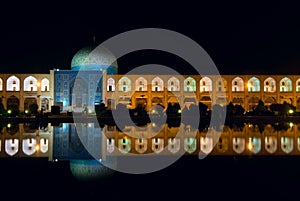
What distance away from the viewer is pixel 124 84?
86.7 feet

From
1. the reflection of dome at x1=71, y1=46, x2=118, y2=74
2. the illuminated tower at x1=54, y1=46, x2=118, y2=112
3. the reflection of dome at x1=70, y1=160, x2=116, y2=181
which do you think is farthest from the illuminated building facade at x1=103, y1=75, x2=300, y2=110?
the reflection of dome at x1=70, y1=160, x2=116, y2=181

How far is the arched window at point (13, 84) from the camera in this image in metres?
25.8

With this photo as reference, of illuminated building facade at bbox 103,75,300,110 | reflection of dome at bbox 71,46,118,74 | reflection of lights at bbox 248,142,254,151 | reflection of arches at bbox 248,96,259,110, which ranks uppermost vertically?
reflection of dome at bbox 71,46,118,74

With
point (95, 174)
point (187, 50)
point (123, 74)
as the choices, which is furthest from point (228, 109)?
point (95, 174)

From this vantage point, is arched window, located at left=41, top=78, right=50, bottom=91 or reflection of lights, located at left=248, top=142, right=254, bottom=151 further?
arched window, located at left=41, top=78, right=50, bottom=91

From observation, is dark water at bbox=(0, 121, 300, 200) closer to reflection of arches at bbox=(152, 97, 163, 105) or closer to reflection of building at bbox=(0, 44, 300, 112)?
reflection of building at bbox=(0, 44, 300, 112)

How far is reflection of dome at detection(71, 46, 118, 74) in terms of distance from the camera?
26.3 m

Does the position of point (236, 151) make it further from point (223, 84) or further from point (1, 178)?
point (223, 84)

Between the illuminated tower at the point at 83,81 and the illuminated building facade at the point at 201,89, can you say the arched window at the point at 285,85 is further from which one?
the illuminated tower at the point at 83,81

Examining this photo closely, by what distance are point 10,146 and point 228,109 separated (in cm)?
1511

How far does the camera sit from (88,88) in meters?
25.9

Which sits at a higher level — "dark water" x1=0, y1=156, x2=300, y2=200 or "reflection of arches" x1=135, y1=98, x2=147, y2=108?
"reflection of arches" x1=135, y1=98, x2=147, y2=108

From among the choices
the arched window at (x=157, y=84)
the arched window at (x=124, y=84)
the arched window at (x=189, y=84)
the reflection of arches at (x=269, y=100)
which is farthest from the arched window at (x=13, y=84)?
the reflection of arches at (x=269, y=100)

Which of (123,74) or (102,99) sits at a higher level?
(123,74)
